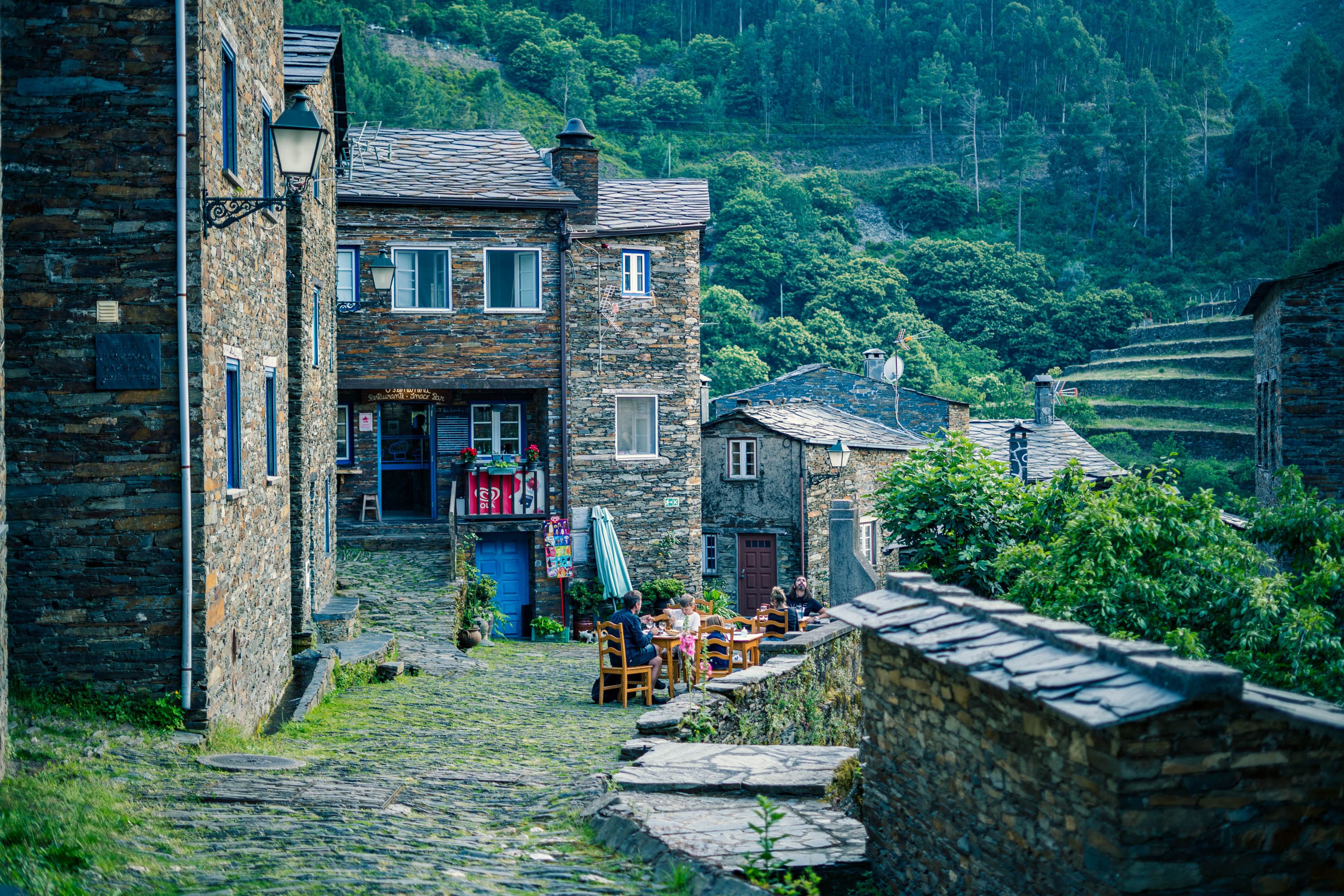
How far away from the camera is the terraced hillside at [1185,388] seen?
42.8 m

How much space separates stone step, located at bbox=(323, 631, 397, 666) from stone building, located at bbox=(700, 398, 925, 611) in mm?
11354

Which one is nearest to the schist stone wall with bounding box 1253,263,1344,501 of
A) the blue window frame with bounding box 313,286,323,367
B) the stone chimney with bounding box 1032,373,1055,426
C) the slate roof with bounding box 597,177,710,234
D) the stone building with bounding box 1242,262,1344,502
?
the stone building with bounding box 1242,262,1344,502

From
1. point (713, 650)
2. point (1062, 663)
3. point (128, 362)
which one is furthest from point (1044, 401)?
point (1062, 663)

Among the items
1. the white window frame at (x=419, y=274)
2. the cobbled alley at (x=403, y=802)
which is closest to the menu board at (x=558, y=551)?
the white window frame at (x=419, y=274)

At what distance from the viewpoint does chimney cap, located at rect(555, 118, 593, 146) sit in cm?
2116

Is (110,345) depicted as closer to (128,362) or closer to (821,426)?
(128,362)

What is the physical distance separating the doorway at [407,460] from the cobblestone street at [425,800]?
28.5 feet

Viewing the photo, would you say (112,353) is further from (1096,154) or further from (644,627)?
(1096,154)

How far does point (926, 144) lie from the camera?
97.8m

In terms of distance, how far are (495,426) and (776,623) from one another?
8.79 m

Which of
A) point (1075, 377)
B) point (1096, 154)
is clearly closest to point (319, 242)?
point (1075, 377)

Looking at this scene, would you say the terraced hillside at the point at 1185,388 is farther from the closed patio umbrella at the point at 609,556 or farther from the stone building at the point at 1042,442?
the closed patio umbrella at the point at 609,556

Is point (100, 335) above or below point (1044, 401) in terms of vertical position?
below

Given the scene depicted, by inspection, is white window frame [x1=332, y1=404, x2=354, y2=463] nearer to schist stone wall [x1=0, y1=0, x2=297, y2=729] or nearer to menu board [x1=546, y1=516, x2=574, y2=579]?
menu board [x1=546, y1=516, x2=574, y2=579]
